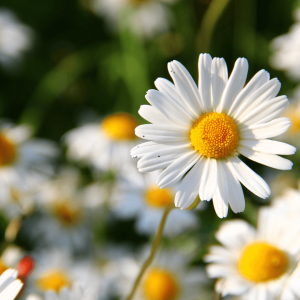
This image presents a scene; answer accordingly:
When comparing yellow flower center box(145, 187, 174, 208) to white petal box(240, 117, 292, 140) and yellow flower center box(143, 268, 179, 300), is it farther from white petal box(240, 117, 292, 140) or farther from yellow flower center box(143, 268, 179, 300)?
white petal box(240, 117, 292, 140)

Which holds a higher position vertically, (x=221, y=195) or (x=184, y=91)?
(x=184, y=91)

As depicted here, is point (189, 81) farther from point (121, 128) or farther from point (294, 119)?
point (294, 119)

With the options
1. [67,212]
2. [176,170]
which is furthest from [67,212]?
[176,170]

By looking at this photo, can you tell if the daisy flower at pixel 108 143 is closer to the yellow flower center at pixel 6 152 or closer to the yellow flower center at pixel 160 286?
the yellow flower center at pixel 6 152

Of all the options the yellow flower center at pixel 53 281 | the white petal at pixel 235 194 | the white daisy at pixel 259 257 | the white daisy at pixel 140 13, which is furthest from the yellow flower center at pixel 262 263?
the white daisy at pixel 140 13

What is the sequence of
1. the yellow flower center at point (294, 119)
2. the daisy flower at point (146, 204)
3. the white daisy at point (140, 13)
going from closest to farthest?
the daisy flower at point (146, 204), the yellow flower center at point (294, 119), the white daisy at point (140, 13)

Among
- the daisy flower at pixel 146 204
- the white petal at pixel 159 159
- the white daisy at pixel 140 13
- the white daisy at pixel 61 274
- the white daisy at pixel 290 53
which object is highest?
the white daisy at pixel 140 13
